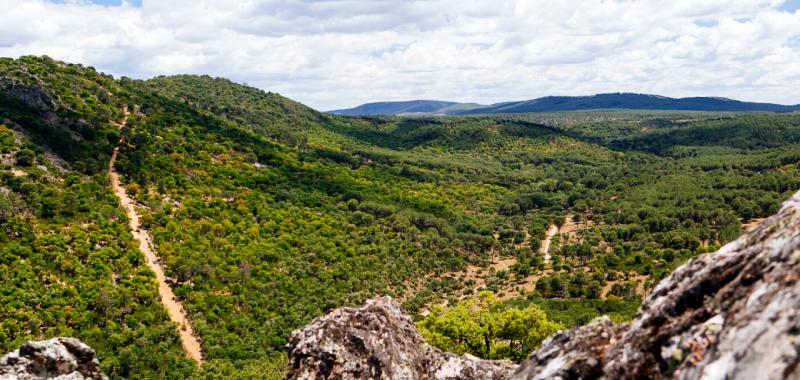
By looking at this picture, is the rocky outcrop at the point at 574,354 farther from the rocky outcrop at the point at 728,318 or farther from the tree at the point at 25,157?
the tree at the point at 25,157

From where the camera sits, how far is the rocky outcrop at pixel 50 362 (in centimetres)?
1410

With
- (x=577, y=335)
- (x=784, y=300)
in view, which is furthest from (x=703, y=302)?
(x=577, y=335)

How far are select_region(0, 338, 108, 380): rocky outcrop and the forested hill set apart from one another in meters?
23.9

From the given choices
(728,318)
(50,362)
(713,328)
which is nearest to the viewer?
(728,318)

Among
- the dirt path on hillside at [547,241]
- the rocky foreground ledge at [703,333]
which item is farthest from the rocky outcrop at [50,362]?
the dirt path on hillside at [547,241]

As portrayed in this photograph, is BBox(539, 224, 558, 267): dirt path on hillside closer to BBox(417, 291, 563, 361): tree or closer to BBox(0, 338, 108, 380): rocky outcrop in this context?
BBox(417, 291, 563, 361): tree

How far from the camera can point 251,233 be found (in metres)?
85.5

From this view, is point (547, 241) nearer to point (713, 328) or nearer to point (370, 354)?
point (370, 354)

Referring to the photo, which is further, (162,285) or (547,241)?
(547,241)

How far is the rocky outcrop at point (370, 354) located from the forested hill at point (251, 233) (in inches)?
666

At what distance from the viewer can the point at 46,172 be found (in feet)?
251

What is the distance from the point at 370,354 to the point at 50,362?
1056 centimetres

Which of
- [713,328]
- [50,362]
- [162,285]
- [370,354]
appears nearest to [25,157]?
[162,285]

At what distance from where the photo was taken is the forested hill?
53031mm
